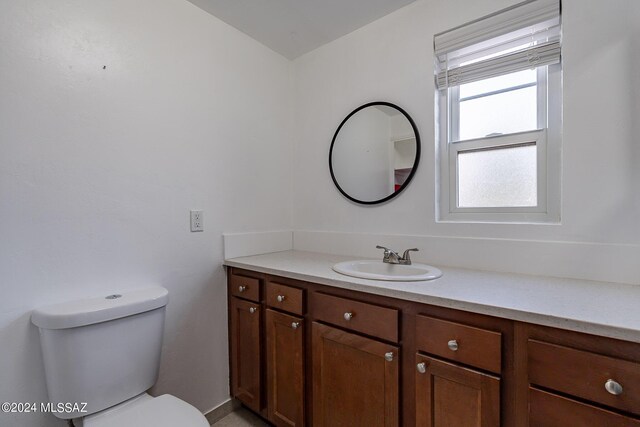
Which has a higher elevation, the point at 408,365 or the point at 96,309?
the point at 96,309

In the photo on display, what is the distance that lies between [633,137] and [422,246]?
906mm

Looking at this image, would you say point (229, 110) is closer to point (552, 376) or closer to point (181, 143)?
point (181, 143)

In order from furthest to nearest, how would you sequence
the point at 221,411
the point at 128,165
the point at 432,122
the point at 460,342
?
the point at 221,411 → the point at 432,122 → the point at 128,165 → the point at 460,342

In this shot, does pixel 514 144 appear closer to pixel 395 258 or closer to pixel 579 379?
pixel 395 258

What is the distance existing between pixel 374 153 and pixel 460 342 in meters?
1.19

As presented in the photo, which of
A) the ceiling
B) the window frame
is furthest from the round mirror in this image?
the ceiling

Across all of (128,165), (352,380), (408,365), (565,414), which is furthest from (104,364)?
(565,414)

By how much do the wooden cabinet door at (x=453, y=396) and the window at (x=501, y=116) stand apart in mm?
818

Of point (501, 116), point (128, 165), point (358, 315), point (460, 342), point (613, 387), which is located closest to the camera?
point (613, 387)

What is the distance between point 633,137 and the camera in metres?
1.08

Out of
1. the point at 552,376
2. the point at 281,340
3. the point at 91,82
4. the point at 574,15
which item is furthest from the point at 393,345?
the point at 91,82

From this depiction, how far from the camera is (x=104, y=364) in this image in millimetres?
1088

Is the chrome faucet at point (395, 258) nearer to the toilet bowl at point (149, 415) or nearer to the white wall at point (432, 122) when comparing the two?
the white wall at point (432, 122)

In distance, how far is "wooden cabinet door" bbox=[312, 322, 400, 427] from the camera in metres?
1.05
